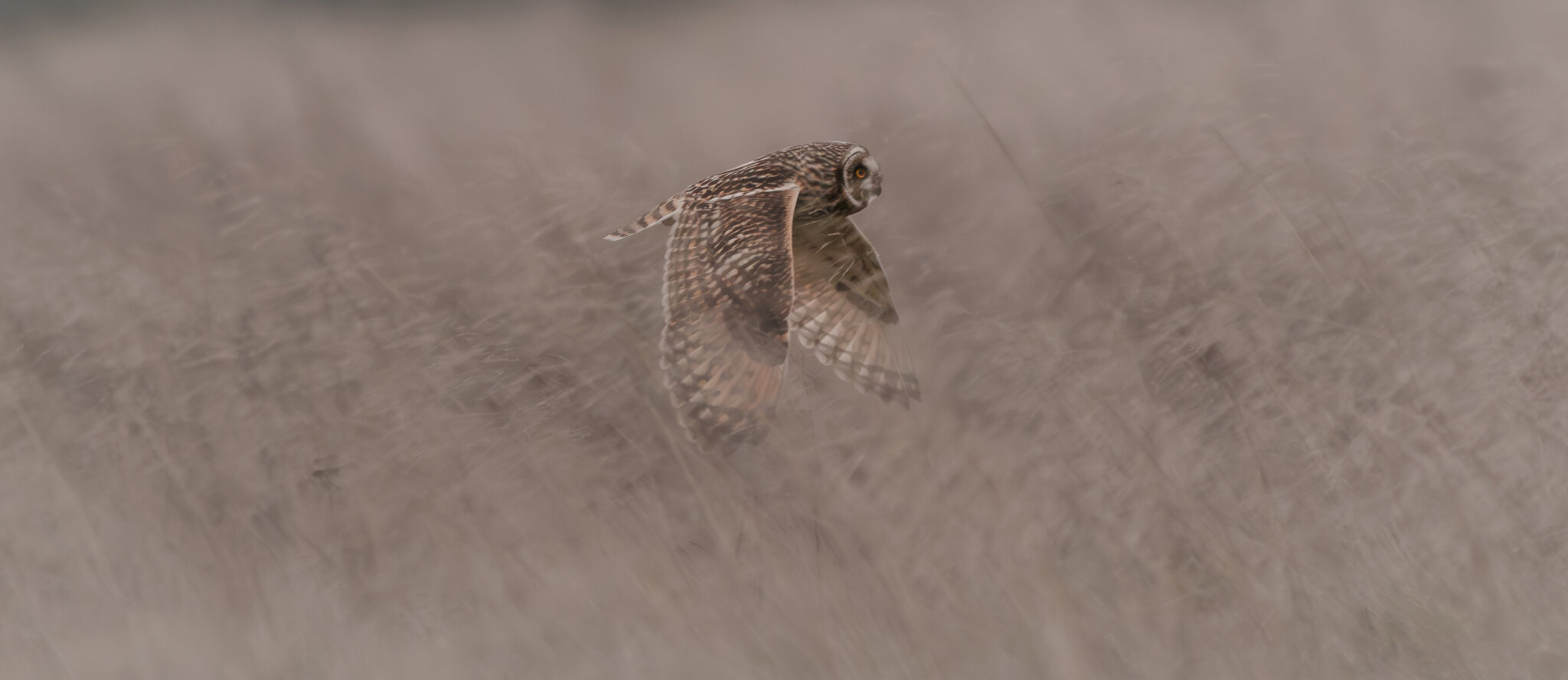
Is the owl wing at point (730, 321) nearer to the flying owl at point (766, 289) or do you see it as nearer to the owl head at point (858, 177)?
the flying owl at point (766, 289)

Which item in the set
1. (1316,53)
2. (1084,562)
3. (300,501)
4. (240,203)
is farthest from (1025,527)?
(240,203)

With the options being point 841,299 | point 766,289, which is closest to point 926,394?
point 841,299

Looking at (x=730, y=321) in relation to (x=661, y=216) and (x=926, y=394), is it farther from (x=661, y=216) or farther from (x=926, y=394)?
(x=926, y=394)

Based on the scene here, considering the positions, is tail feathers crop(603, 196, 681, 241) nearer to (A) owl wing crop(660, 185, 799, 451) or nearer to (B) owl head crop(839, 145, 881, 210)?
(A) owl wing crop(660, 185, 799, 451)

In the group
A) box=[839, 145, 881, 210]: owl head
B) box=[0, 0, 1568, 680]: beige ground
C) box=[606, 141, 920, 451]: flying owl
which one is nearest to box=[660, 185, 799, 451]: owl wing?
box=[606, 141, 920, 451]: flying owl

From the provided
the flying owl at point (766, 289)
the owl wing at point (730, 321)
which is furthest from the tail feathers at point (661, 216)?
the owl wing at point (730, 321)
